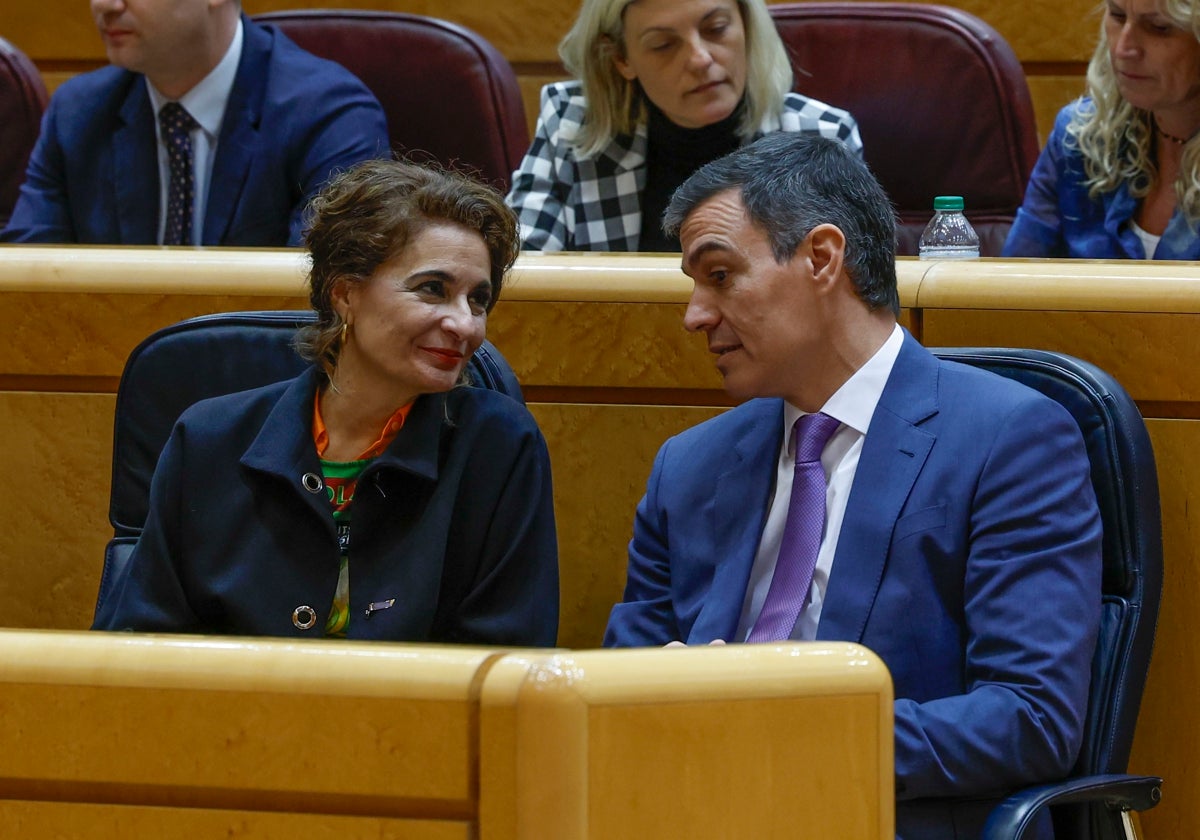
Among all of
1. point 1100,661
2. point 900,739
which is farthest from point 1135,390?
point 900,739

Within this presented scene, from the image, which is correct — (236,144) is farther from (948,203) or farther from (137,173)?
(948,203)

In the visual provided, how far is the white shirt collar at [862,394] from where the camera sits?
1316 millimetres

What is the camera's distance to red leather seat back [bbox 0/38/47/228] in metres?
2.40

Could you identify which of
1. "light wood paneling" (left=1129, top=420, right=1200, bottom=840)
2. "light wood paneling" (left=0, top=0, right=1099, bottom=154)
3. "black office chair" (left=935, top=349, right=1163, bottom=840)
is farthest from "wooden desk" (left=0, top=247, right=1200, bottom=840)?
"light wood paneling" (left=0, top=0, right=1099, bottom=154)

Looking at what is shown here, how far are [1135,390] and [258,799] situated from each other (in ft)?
3.24

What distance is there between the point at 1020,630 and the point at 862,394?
0.25 meters

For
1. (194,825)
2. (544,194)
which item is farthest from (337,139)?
(194,825)

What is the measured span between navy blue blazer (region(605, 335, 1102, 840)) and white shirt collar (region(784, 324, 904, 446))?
19mm

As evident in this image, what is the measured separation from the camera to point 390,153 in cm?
220

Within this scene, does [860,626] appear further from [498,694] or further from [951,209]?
[951,209]

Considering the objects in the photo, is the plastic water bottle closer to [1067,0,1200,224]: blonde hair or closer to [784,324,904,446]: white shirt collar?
[1067,0,1200,224]: blonde hair

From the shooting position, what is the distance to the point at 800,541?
4.25 ft

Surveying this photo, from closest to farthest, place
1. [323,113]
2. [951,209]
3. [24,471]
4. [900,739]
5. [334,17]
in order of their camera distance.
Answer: [900,739]
[24,471]
[951,209]
[323,113]
[334,17]

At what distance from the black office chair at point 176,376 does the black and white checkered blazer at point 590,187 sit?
0.59m
